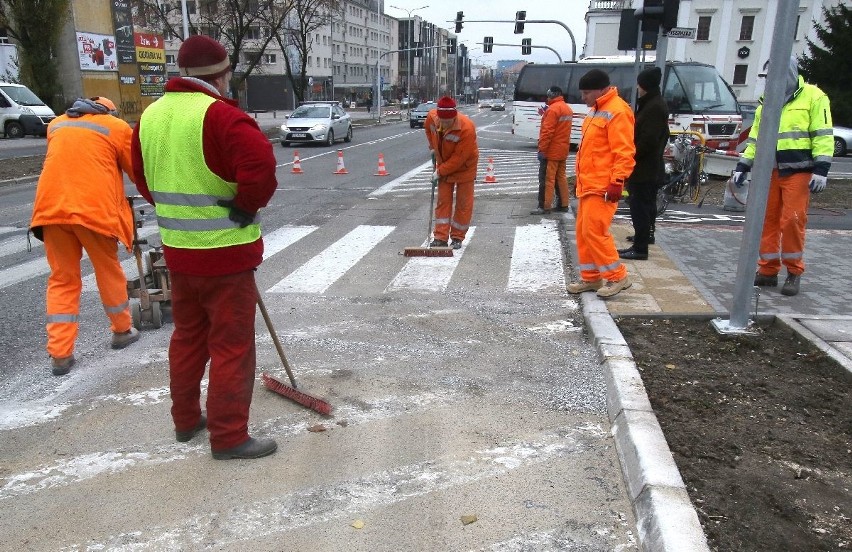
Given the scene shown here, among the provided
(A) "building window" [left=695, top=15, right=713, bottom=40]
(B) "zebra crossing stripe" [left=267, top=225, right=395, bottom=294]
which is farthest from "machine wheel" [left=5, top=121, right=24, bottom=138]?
(A) "building window" [left=695, top=15, right=713, bottom=40]

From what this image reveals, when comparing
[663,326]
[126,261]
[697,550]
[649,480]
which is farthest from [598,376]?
[126,261]

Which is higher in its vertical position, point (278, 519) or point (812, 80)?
point (812, 80)

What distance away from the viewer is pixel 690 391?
3877 mm

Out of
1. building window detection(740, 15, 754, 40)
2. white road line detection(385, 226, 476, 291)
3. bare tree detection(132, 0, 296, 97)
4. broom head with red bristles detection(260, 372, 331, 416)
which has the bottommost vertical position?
white road line detection(385, 226, 476, 291)

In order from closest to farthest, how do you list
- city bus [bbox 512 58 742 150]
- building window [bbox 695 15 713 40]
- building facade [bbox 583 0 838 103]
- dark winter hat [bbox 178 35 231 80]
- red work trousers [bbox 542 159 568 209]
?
dark winter hat [bbox 178 35 231 80], red work trousers [bbox 542 159 568 209], city bus [bbox 512 58 742 150], building facade [bbox 583 0 838 103], building window [bbox 695 15 713 40]

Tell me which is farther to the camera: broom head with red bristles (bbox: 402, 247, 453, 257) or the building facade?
the building facade

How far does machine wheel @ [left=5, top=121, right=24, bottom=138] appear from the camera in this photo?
86.6 feet

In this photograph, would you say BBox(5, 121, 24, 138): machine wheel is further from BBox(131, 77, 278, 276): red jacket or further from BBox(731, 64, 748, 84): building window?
BBox(731, 64, 748, 84): building window

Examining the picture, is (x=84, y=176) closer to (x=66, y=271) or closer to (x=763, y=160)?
(x=66, y=271)

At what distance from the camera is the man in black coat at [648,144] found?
6.75m

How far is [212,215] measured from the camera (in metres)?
3.10

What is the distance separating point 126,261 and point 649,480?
6474 millimetres

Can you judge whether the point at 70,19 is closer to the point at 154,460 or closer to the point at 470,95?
the point at 154,460

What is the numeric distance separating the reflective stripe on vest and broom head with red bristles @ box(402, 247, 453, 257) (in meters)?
4.44
